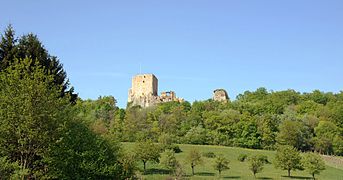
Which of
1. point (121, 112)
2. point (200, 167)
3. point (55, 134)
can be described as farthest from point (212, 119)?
point (55, 134)

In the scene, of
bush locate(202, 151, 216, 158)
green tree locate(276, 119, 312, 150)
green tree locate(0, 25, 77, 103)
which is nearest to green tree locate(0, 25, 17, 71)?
green tree locate(0, 25, 77, 103)

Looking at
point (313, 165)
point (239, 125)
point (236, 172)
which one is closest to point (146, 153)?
point (236, 172)

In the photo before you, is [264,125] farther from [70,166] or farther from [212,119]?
[70,166]

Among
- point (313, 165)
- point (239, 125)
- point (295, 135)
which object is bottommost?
point (313, 165)

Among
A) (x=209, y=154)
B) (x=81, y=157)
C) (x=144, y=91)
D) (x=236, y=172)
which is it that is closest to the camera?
(x=81, y=157)

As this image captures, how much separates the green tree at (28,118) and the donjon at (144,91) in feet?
396

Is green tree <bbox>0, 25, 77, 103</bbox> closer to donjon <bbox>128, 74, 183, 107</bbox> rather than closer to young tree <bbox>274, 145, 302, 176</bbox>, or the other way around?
young tree <bbox>274, 145, 302, 176</bbox>

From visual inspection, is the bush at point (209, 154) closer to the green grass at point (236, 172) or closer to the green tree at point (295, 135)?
the green grass at point (236, 172)

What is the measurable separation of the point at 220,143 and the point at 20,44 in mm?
69604

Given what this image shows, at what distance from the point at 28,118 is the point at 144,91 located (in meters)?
126

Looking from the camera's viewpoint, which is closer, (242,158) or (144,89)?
(242,158)

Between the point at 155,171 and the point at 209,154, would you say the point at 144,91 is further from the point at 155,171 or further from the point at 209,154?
the point at 155,171

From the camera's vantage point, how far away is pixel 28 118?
20078mm

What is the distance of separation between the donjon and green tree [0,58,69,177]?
396 ft
